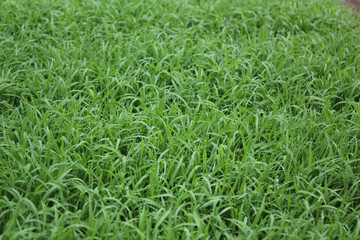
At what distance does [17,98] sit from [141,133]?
1.32 m

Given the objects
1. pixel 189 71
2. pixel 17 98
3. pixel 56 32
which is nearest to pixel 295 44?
pixel 189 71

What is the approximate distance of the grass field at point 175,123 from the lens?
238 cm

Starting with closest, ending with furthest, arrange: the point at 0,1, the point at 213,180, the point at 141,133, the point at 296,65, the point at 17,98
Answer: the point at 213,180 < the point at 141,133 < the point at 17,98 < the point at 296,65 < the point at 0,1

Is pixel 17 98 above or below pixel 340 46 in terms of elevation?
below

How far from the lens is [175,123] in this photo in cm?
305

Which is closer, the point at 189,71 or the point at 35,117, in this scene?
the point at 35,117

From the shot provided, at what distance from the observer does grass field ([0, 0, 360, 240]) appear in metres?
2.38

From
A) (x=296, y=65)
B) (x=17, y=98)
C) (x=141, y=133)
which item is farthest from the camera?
(x=296, y=65)

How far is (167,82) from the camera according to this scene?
3.66 meters

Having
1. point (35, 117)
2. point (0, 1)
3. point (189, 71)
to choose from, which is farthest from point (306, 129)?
point (0, 1)

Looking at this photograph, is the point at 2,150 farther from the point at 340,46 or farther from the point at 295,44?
the point at 340,46

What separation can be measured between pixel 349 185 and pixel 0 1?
468 cm

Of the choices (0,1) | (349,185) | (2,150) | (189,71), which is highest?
(0,1)

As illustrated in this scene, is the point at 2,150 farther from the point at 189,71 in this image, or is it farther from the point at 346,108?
the point at 346,108
